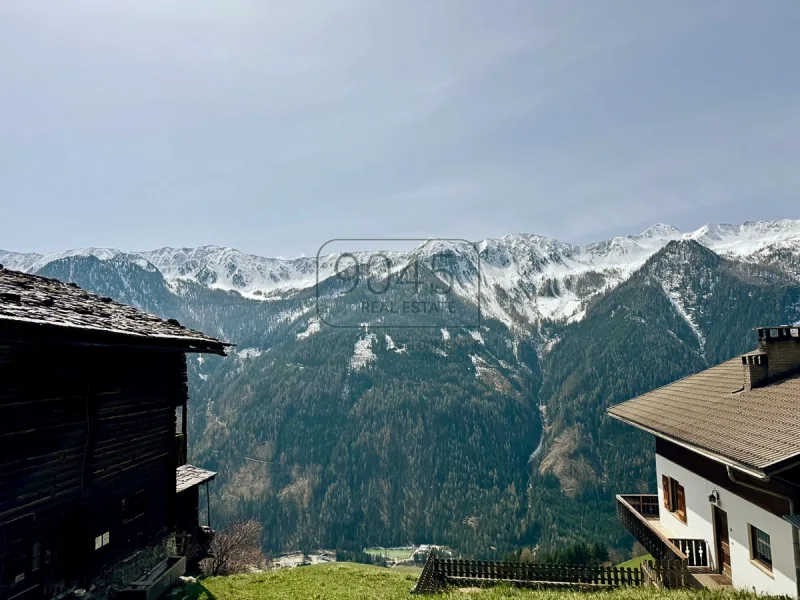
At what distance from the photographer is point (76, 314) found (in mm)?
11805

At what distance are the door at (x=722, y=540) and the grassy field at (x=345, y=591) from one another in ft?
9.71

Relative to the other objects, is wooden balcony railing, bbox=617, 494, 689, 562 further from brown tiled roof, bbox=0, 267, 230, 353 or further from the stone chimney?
brown tiled roof, bbox=0, 267, 230, 353

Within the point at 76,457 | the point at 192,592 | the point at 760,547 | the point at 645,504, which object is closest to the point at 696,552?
the point at 760,547

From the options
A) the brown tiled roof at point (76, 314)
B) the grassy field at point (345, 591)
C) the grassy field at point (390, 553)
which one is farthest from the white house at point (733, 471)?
the grassy field at point (390, 553)

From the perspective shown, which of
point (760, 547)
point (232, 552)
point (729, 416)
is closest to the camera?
point (760, 547)

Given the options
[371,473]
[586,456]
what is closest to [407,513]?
[371,473]

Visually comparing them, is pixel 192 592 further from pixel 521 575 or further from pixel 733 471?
pixel 733 471

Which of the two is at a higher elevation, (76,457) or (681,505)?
(76,457)

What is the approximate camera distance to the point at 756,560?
549 inches

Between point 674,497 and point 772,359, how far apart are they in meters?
7.06

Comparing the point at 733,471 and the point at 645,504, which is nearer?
the point at 733,471

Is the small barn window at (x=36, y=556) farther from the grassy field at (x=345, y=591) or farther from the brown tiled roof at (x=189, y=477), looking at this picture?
the brown tiled roof at (x=189, y=477)

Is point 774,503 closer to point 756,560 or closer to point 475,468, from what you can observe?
point 756,560

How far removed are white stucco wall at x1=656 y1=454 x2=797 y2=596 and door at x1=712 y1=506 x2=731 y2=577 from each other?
170 millimetres
